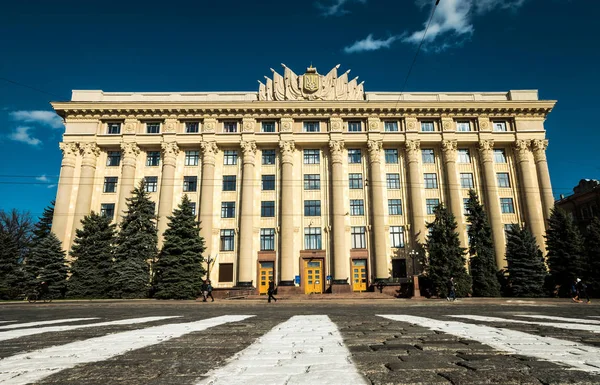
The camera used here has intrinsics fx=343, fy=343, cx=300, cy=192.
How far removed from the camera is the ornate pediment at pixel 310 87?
123 feet

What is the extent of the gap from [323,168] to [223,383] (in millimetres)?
35121

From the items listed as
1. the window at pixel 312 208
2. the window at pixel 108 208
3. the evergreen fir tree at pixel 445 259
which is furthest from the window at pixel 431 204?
the window at pixel 108 208

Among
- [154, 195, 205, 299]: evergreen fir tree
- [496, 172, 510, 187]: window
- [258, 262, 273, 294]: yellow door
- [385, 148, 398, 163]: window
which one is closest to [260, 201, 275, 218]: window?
[258, 262, 273, 294]: yellow door

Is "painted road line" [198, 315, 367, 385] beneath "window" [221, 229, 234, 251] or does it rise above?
beneath

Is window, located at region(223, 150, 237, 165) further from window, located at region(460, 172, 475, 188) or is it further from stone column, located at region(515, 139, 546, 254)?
stone column, located at region(515, 139, 546, 254)

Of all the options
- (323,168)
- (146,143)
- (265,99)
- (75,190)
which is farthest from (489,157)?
(75,190)

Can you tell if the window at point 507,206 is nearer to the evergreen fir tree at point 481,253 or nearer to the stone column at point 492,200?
the stone column at point 492,200

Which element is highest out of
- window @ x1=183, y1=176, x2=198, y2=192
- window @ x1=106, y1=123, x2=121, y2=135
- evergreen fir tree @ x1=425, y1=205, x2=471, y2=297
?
window @ x1=106, y1=123, x2=121, y2=135

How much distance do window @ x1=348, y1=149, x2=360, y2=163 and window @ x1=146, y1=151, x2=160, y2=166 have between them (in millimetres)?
20401

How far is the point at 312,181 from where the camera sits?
36.0m

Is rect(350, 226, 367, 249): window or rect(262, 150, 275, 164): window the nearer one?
rect(350, 226, 367, 249): window

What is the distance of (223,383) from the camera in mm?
1602

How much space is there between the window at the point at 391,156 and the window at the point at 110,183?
1122 inches

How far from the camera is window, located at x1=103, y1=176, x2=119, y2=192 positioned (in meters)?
35.2
